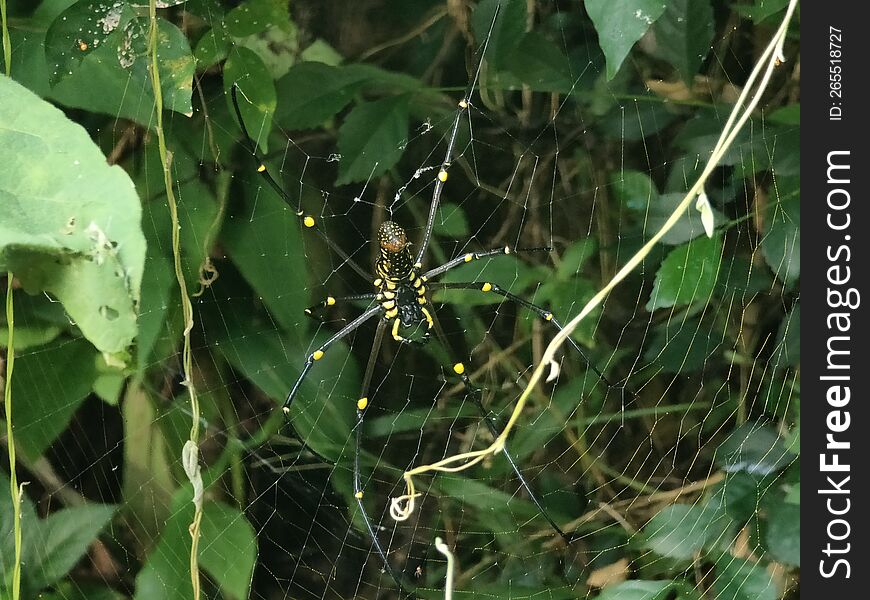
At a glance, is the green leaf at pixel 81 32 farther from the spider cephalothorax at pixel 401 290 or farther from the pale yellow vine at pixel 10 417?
the spider cephalothorax at pixel 401 290

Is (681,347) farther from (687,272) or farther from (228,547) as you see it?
(228,547)

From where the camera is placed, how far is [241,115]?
1.99 feet

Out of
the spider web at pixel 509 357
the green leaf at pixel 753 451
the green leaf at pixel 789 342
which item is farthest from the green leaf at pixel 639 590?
the green leaf at pixel 789 342

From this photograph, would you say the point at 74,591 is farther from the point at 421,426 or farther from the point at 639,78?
the point at 639,78

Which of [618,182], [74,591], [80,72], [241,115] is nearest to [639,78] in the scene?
[618,182]

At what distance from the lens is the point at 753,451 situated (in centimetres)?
78

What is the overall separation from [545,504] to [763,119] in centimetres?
47

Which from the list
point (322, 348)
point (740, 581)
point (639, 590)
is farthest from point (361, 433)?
point (740, 581)

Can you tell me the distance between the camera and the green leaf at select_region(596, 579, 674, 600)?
709mm

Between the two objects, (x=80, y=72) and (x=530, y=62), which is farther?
(x=530, y=62)

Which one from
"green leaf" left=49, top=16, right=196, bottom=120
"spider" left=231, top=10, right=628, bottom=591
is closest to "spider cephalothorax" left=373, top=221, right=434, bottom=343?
"spider" left=231, top=10, right=628, bottom=591

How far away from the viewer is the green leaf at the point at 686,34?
65 cm

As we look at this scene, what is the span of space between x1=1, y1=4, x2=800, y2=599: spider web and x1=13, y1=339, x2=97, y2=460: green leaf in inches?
0.9

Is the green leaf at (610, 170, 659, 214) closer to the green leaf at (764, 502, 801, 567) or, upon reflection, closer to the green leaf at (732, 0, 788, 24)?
the green leaf at (732, 0, 788, 24)
